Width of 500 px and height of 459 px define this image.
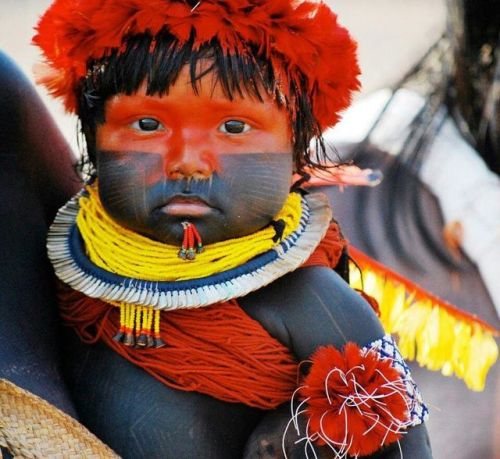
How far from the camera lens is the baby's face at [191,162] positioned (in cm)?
116

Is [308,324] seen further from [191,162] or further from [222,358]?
[191,162]

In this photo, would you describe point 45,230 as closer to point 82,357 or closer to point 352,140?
point 82,357

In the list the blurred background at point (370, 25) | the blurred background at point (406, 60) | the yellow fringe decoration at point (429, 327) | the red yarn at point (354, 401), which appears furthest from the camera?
the blurred background at point (370, 25)

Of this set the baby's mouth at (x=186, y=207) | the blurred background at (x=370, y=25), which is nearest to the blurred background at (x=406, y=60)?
the blurred background at (x=370, y=25)

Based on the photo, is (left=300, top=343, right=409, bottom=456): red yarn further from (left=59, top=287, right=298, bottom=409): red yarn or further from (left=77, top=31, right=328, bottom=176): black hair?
(left=77, top=31, right=328, bottom=176): black hair

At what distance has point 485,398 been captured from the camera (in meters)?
1.71

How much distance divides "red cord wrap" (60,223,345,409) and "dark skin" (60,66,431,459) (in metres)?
0.01

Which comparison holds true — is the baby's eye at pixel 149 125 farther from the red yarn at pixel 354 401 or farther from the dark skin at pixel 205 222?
the red yarn at pixel 354 401

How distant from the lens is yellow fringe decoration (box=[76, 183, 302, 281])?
1.20 meters

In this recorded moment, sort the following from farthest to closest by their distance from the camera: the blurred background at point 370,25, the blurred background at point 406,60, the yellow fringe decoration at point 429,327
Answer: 1. the blurred background at point 370,25
2. the blurred background at point 406,60
3. the yellow fringe decoration at point 429,327

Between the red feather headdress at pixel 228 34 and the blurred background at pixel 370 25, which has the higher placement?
the red feather headdress at pixel 228 34

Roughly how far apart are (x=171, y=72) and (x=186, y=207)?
0.16 meters

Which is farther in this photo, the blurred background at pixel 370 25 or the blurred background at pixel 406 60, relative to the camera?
the blurred background at pixel 370 25

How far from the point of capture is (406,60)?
222cm
